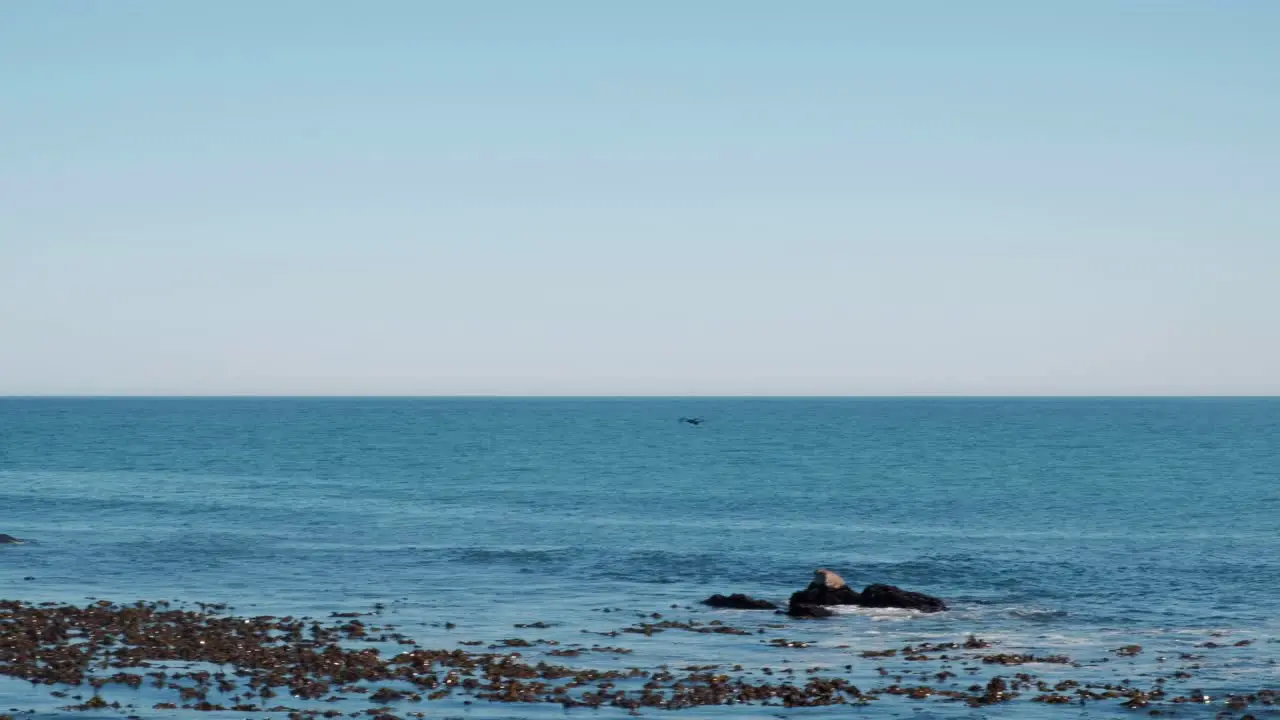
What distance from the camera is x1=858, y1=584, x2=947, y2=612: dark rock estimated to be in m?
52.4

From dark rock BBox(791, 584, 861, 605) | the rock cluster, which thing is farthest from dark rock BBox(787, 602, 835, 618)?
dark rock BBox(791, 584, 861, 605)

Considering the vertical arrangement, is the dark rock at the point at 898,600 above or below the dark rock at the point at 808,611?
above

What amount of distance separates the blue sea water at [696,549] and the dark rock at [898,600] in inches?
61.9

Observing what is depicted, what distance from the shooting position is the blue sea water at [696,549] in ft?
151

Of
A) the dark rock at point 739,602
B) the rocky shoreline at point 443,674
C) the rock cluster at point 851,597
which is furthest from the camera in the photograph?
the dark rock at point 739,602

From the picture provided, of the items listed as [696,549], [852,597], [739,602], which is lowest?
[696,549]

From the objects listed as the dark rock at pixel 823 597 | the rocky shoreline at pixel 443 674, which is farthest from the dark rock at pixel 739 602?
the rocky shoreline at pixel 443 674

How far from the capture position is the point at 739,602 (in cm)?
5278

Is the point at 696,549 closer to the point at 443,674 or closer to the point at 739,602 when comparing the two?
the point at 739,602

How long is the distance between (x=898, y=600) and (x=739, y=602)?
6080 mm

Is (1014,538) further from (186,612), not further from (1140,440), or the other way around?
(1140,440)

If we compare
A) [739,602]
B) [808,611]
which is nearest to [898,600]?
[808,611]

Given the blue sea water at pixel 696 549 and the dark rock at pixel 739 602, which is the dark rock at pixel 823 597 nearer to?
the dark rock at pixel 739 602

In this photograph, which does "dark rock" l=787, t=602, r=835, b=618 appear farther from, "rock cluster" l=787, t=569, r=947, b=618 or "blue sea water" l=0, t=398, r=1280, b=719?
"blue sea water" l=0, t=398, r=1280, b=719
